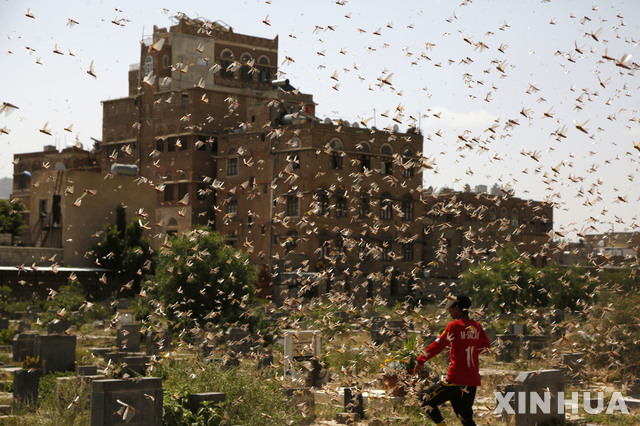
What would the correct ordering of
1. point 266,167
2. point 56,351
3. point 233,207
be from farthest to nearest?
1. point 233,207
2. point 266,167
3. point 56,351

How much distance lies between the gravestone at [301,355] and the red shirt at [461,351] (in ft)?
24.2

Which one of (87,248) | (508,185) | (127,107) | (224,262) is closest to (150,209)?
(87,248)

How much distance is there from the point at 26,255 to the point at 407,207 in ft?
91.5

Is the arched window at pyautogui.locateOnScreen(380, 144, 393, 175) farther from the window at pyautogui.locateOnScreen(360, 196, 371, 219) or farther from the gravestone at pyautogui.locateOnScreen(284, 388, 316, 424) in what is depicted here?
the gravestone at pyautogui.locateOnScreen(284, 388, 316, 424)

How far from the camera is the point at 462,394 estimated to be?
9.49 m

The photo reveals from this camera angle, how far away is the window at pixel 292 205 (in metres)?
60.8

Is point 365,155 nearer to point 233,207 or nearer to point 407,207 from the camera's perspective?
point 407,207

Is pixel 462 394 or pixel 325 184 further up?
pixel 325 184

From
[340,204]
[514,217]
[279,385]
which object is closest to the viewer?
[279,385]

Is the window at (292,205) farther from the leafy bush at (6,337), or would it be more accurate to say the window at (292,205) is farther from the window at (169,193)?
the leafy bush at (6,337)

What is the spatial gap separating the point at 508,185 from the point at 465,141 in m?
1.98

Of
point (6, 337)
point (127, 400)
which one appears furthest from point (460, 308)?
point (6, 337)

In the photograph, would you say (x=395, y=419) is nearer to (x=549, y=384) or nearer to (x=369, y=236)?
(x=549, y=384)

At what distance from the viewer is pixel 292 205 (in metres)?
61.4
